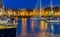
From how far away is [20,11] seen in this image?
31672 millimetres

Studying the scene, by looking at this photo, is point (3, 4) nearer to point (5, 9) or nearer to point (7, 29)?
point (5, 9)

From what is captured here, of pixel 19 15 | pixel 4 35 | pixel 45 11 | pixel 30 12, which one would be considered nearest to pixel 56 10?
pixel 45 11

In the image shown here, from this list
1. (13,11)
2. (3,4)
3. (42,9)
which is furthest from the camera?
(13,11)

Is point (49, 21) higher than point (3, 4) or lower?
lower

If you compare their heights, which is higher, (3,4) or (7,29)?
(3,4)

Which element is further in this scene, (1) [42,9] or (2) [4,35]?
(1) [42,9]

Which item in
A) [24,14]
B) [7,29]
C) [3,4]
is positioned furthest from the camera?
[24,14]

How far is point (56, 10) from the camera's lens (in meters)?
27.1

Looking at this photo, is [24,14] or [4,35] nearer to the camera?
[4,35]

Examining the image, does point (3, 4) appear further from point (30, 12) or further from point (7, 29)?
point (7, 29)

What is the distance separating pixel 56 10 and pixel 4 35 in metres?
24.6

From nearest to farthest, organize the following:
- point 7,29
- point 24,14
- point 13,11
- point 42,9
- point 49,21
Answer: point 7,29 → point 49,21 → point 42,9 → point 13,11 → point 24,14

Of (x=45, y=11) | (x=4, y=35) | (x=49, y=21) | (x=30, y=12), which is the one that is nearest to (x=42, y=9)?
(x=45, y=11)

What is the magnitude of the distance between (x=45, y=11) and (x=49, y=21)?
42.8 ft
